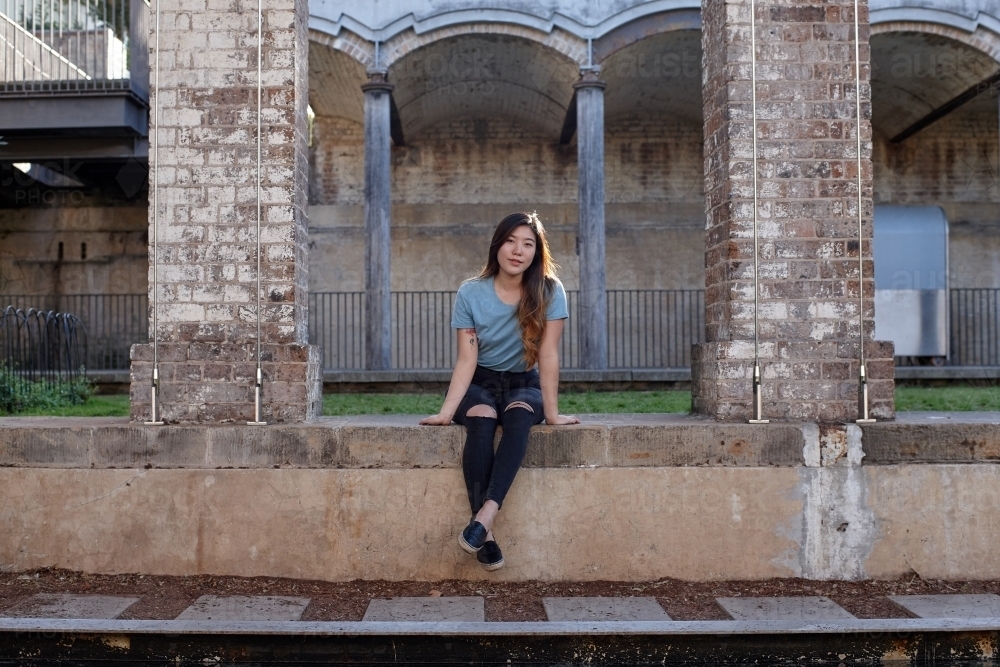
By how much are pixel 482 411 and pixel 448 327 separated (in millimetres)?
12444

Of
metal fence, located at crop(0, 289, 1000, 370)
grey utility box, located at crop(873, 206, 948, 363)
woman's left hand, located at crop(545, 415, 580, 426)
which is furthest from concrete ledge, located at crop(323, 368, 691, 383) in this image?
woman's left hand, located at crop(545, 415, 580, 426)

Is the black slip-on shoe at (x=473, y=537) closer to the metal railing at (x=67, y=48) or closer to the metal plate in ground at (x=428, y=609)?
the metal plate in ground at (x=428, y=609)

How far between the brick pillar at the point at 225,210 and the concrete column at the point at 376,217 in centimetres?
834

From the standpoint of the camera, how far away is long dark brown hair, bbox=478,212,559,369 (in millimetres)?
4238

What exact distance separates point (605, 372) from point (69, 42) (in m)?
8.64

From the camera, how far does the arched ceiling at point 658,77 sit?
1334 cm

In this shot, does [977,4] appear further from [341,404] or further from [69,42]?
[69,42]

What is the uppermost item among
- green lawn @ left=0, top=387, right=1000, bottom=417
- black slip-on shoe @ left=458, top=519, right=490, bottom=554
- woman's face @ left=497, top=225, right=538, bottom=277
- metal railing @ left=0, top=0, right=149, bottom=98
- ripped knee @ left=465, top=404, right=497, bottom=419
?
metal railing @ left=0, top=0, right=149, bottom=98

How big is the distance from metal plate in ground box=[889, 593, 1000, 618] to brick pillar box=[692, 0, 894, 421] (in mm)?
901

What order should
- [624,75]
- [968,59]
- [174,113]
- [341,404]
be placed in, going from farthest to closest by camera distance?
[624,75]
[968,59]
[341,404]
[174,113]

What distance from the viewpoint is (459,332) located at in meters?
4.30

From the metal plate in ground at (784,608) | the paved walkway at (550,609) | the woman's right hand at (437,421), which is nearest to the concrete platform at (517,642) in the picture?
the paved walkway at (550,609)

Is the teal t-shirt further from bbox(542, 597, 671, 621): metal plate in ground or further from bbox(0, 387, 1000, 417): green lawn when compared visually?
bbox(0, 387, 1000, 417): green lawn

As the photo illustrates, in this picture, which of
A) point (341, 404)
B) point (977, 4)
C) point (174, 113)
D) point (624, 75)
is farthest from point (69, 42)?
point (977, 4)
